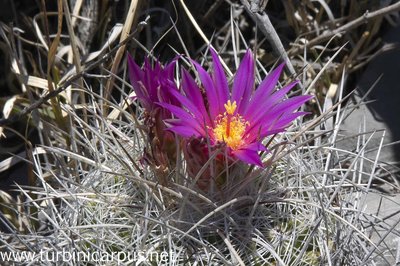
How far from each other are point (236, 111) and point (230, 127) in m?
0.04

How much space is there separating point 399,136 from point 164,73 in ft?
2.43

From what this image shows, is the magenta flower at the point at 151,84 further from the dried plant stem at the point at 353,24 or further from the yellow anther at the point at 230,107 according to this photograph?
the dried plant stem at the point at 353,24

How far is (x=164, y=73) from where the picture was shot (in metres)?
0.95

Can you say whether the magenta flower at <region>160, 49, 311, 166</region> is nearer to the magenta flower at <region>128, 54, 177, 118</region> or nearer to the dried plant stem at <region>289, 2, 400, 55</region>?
the magenta flower at <region>128, 54, 177, 118</region>

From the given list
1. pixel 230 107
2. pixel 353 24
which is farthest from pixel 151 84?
pixel 353 24

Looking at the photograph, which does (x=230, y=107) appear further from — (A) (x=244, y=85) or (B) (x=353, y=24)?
(B) (x=353, y=24)

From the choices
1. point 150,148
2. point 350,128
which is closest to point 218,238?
point 150,148

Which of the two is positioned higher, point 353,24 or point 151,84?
point 151,84

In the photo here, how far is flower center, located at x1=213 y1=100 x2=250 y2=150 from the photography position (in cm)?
92

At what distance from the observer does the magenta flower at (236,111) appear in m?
0.89

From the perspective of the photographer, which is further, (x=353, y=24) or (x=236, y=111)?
(x=353, y=24)

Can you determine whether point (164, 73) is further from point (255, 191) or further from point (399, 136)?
point (399, 136)

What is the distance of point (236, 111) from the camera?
0.96 m

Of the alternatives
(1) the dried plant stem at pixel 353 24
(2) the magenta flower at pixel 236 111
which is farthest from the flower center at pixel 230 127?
(1) the dried plant stem at pixel 353 24
